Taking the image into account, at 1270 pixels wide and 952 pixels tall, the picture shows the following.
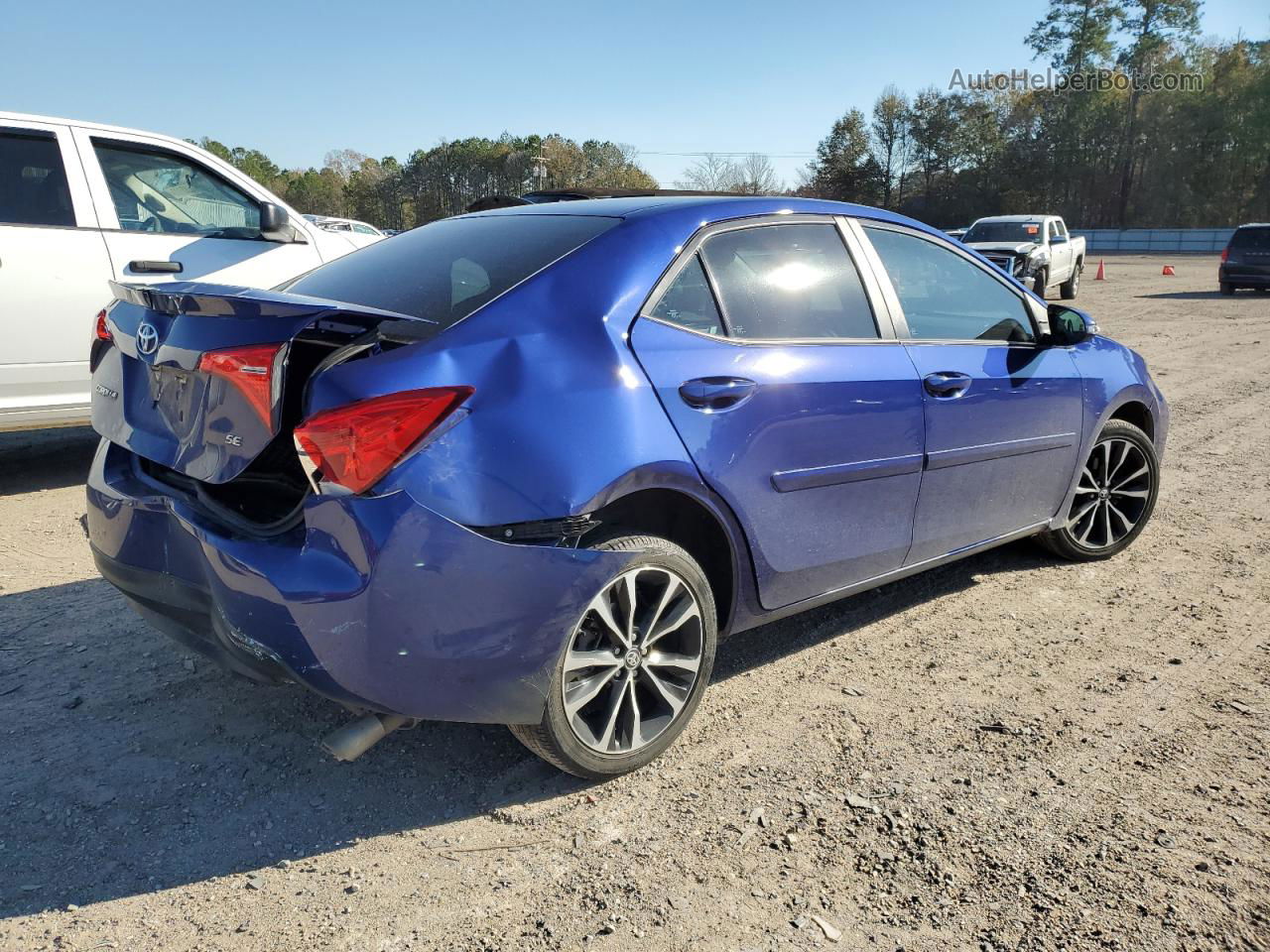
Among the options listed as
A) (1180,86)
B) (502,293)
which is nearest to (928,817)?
(502,293)

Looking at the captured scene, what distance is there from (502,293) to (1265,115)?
74754mm

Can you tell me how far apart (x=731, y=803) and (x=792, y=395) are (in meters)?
1.24

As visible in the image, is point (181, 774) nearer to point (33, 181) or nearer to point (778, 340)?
point (778, 340)

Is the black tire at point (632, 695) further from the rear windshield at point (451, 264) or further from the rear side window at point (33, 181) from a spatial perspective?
the rear side window at point (33, 181)

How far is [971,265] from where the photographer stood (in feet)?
13.4

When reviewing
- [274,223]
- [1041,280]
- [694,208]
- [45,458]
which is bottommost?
[1041,280]

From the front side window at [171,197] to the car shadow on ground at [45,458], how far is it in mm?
1679

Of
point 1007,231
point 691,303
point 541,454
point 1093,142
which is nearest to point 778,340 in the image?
point 691,303

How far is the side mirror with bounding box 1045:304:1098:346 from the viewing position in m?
4.16

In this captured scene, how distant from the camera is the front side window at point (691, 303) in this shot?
288 centimetres

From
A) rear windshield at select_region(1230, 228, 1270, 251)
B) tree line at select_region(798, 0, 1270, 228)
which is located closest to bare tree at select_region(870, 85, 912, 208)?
tree line at select_region(798, 0, 1270, 228)

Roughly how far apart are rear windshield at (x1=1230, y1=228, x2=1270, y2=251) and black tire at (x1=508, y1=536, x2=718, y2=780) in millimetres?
24149

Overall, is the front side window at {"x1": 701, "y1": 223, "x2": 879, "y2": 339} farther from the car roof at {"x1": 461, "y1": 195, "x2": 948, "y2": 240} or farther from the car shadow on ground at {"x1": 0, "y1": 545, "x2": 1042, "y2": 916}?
the car shadow on ground at {"x1": 0, "y1": 545, "x2": 1042, "y2": 916}

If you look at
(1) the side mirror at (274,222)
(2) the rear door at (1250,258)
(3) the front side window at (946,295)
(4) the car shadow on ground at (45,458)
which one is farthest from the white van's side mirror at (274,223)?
(2) the rear door at (1250,258)
